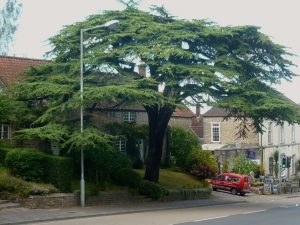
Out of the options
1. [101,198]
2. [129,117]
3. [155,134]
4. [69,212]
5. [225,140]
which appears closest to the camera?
[69,212]

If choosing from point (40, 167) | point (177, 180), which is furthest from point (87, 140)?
point (177, 180)

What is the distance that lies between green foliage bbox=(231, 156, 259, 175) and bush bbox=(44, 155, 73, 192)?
27.3 meters

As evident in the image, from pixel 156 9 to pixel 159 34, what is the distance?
299 centimetres

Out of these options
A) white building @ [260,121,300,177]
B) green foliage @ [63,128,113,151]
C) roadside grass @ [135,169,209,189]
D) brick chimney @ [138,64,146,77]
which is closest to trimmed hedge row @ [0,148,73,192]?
green foliage @ [63,128,113,151]

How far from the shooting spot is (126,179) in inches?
1268

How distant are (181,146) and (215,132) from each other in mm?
15345

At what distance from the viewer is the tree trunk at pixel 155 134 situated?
109ft

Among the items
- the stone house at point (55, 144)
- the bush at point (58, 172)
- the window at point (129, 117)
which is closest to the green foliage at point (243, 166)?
the stone house at point (55, 144)

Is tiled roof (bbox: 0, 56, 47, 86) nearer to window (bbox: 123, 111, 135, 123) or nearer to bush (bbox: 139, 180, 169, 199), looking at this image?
window (bbox: 123, 111, 135, 123)

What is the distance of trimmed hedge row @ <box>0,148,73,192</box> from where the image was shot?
89.4 feet

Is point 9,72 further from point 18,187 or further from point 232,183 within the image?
point 232,183

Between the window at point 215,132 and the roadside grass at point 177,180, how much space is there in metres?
16.6

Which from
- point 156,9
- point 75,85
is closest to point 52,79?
point 75,85

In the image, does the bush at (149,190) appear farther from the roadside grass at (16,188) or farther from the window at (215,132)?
the window at (215,132)
